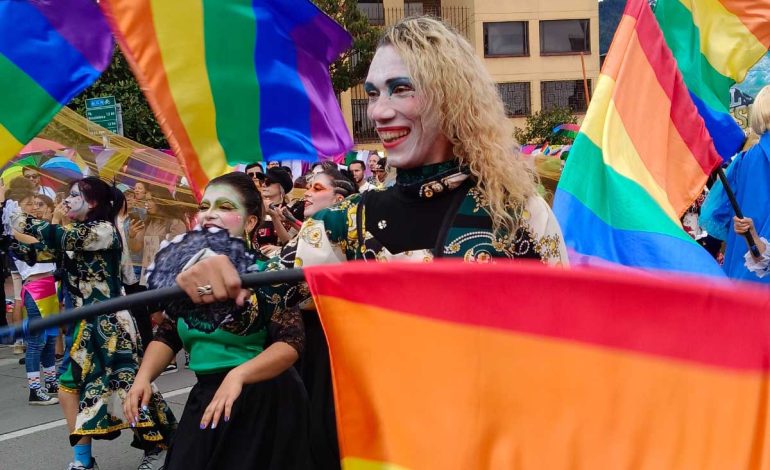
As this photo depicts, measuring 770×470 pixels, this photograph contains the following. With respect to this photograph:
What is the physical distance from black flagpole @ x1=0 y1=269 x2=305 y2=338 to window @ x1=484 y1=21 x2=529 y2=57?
3657 centimetres

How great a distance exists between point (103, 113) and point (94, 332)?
7.00 meters

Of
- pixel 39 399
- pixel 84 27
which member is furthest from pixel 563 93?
pixel 84 27

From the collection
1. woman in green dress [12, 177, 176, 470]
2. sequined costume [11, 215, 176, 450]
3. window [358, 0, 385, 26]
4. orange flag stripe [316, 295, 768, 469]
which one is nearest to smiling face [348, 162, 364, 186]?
woman in green dress [12, 177, 176, 470]

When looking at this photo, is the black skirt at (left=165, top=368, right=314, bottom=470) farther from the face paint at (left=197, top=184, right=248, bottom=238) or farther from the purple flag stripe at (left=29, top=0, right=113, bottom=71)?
the purple flag stripe at (left=29, top=0, right=113, bottom=71)

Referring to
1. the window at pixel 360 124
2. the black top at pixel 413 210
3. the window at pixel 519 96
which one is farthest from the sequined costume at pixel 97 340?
the window at pixel 519 96

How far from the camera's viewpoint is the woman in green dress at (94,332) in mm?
4980

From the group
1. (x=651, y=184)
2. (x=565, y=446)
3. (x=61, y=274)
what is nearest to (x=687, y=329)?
(x=565, y=446)

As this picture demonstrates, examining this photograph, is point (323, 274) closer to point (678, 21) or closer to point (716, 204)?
point (678, 21)

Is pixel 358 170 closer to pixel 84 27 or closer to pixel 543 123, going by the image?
pixel 84 27

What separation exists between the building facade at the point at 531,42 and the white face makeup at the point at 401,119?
115ft

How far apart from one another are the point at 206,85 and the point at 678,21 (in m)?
2.56

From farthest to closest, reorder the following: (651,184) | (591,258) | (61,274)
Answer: (61,274) → (651,184) → (591,258)

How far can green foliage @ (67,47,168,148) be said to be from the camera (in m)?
18.4

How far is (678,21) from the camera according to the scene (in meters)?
4.56
